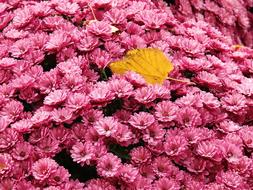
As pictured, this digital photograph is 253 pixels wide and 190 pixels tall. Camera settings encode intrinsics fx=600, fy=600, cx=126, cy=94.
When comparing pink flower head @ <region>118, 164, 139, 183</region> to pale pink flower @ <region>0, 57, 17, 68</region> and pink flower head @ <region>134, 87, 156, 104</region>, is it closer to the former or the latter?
pink flower head @ <region>134, 87, 156, 104</region>

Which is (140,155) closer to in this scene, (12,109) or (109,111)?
(109,111)

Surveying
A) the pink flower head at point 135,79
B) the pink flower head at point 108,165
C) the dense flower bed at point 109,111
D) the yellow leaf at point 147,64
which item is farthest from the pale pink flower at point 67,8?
the pink flower head at point 108,165

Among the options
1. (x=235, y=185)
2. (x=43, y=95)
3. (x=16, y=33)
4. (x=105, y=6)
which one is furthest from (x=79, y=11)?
(x=235, y=185)

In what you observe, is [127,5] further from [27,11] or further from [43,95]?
[43,95]

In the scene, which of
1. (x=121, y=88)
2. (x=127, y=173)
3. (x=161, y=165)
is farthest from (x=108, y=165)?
(x=121, y=88)

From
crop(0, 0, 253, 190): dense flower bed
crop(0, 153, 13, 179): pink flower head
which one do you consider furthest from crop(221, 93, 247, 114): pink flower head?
crop(0, 153, 13, 179): pink flower head

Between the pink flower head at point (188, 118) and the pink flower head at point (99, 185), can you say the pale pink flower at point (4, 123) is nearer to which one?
the pink flower head at point (99, 185)
